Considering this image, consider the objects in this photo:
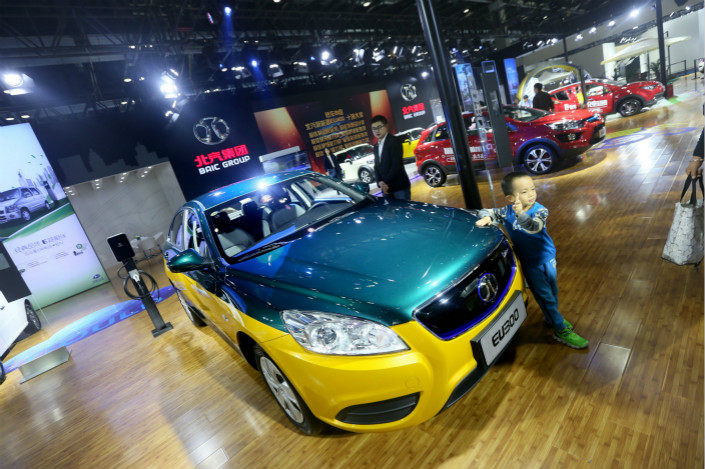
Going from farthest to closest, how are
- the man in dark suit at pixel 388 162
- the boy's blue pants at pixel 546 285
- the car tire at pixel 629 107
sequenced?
1. the car tire at pixel 629 107
2. the man in dark suit at pixel 388 162
3. the boy's blue pants at pixel 546 285

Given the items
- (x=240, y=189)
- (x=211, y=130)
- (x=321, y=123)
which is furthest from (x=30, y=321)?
(x=321, y=123)

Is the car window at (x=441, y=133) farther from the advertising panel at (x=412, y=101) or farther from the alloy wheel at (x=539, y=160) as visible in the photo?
the advertising panel at (x=412, y=101)

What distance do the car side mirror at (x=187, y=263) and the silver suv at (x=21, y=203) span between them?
23.3ft

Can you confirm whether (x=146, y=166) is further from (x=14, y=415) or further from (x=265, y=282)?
(x=265, y=282)

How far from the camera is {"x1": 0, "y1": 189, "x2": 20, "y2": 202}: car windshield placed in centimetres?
670

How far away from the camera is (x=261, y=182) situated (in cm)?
296

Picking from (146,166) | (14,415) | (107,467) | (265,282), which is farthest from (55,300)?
(265,282)

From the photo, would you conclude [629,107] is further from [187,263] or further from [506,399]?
[187,263]

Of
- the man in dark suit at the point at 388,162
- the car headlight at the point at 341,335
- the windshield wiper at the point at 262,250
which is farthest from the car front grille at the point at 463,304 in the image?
the man in dark suit at the point at 388,162

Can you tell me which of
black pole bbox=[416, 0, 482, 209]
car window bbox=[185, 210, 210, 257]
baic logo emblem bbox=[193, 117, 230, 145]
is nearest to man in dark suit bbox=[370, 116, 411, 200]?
black pole bbox=[416, 0, 482, 209]

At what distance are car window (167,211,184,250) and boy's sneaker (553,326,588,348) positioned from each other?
300cm

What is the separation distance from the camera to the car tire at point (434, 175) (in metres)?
7.41

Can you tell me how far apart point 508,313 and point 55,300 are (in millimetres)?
9168

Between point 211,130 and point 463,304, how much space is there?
10.9 m
